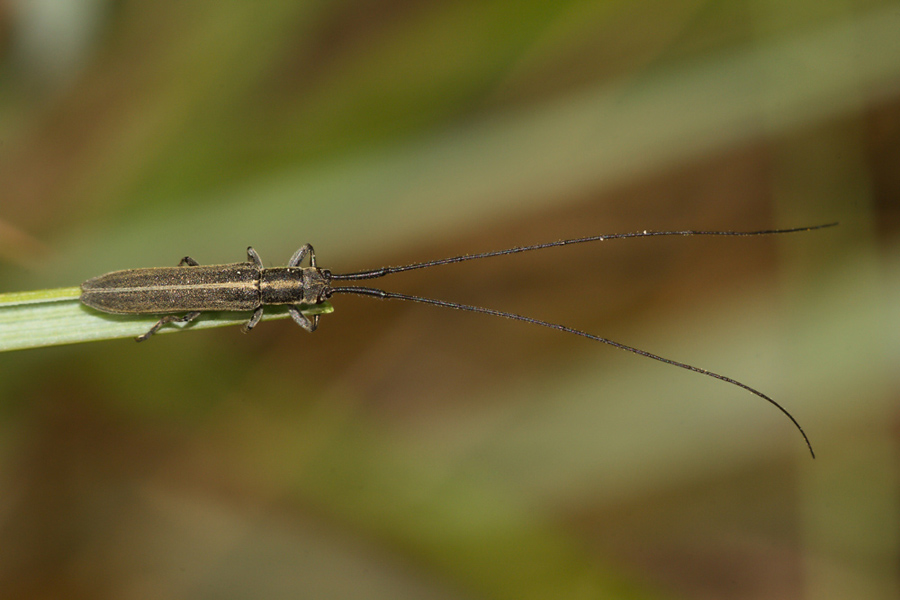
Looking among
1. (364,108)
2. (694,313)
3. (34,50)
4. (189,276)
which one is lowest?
(694,313)

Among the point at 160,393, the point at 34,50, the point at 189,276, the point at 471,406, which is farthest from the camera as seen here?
the point at 471,406

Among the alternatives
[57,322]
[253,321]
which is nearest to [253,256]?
[253,321]

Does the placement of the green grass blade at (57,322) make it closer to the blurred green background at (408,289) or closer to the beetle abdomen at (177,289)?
the beetle abdomen at (177,289)

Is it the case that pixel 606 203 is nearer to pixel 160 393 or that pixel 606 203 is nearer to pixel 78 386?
pixel 160 393

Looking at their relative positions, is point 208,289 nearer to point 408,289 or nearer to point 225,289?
point 225,289

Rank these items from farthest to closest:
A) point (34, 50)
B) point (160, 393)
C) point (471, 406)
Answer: point (471, 406), point (160, 393), point (34, 50)

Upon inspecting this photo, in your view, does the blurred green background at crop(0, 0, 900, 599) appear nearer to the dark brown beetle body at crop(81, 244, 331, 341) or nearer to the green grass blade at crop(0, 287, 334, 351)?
the dark brown beetle body at crop(81, 244, 331, 341)

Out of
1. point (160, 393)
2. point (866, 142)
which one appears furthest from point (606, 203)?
point (160, 393)
